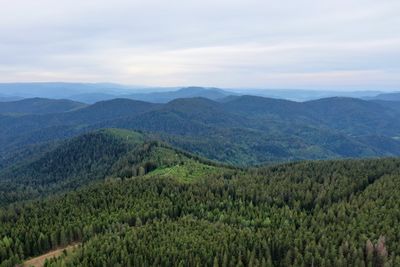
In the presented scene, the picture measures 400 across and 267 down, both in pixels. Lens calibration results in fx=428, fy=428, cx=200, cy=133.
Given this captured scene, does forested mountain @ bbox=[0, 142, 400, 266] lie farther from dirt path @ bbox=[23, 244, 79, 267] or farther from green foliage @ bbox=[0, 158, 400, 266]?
dirt path @ bbox=[23, 244, 79, 267]

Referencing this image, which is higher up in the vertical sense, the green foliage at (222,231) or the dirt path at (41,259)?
the green foliage at (222,231)

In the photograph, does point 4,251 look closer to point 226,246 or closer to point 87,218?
point 87,218

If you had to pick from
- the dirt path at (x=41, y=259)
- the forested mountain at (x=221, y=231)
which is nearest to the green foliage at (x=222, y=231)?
the forested mountain at (x=221, y=231)

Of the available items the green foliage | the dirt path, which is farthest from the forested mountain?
the dirt path

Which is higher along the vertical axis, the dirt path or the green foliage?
the green foliage

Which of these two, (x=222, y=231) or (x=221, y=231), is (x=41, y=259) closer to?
(x=221, y=231)

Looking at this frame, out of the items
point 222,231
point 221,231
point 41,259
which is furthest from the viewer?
point 221,231

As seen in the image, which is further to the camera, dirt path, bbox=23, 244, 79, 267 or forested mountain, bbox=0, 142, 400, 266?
dirt path, bbox=23, 244, 79, 267

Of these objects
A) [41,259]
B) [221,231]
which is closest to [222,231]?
[221,231]

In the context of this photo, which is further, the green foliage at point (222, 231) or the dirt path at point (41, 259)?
the dirt path at point (41, 259)

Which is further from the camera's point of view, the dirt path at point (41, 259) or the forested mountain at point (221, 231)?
the dirt path at point (41, 259)

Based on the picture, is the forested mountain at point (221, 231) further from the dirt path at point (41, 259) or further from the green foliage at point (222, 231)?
the dirt path at point (41, 259)

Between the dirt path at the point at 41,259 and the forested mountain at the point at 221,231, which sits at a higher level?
the forested mountain at the point at 221,231
